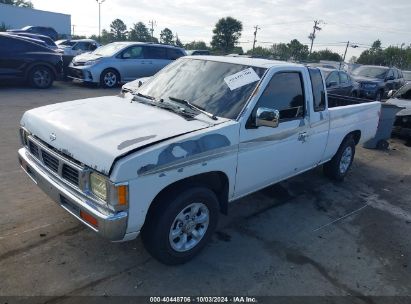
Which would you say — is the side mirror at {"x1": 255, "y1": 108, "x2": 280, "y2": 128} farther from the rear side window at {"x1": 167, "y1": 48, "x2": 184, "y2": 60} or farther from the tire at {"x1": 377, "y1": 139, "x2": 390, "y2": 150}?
the rear side window at {"x1": 167, "y1": 48, "x2": 184, "y2": 60}

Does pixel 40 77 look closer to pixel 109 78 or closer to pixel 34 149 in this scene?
pixel 109 78

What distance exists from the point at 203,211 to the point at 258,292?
2.96 feet

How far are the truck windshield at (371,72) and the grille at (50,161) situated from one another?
15593mm

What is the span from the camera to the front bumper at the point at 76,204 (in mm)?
2836

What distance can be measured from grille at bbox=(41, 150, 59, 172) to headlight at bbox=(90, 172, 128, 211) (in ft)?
1.84

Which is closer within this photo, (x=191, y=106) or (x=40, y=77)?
(x=191, y=106)

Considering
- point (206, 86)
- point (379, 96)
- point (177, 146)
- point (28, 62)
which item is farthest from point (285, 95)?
point (379, 96)

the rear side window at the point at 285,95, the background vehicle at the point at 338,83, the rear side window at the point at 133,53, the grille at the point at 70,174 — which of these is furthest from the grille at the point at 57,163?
the rear side window at the point at 133,53

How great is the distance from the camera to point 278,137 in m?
4.11

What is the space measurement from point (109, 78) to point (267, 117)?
37.7ft

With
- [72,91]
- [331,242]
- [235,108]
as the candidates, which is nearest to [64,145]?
[235,108]

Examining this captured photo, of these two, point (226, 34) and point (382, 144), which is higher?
point (226, 34)

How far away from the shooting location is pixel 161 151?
9.65ft

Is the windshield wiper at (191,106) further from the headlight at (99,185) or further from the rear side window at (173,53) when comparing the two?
the rear side window at (173,53)
